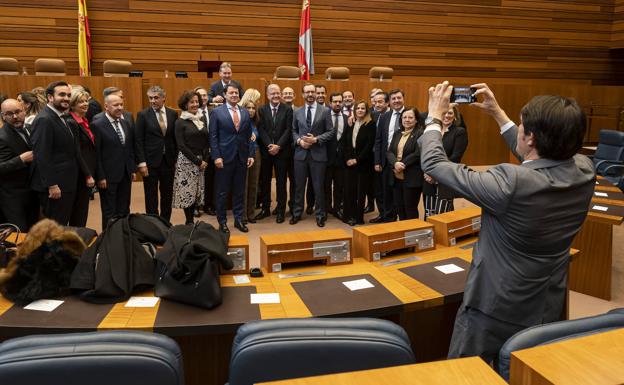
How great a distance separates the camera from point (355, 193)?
18.9 ft

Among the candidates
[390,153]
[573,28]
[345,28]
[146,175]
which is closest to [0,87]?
[146,175]

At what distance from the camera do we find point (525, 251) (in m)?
1.57

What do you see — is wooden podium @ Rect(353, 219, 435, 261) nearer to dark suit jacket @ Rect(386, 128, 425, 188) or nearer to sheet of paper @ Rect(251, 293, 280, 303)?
sheet of paper @ Rect(251, 293, 280, 303)

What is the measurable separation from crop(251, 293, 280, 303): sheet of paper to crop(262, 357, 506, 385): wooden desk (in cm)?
115

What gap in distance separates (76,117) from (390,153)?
9.79 feet

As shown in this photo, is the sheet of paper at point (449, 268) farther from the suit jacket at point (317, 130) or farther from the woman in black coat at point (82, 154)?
the suit jacket at point (317, 130)

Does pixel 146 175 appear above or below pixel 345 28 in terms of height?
below

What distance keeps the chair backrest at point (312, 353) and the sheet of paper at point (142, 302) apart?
3.15 feet

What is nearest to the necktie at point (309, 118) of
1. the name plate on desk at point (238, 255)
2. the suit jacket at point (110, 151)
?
the suit jacket at point (110, 151)

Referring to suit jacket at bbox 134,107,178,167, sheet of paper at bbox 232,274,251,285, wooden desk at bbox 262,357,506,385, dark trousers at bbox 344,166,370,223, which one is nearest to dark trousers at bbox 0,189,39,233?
suit jacket at bbox 134,107,178,167

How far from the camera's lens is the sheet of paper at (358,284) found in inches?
87.0

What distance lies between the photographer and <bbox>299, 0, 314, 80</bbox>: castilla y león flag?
376 inches

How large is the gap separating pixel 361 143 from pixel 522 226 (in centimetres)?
409

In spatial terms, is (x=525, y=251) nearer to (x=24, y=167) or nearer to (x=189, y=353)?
(x=189, y=353)
